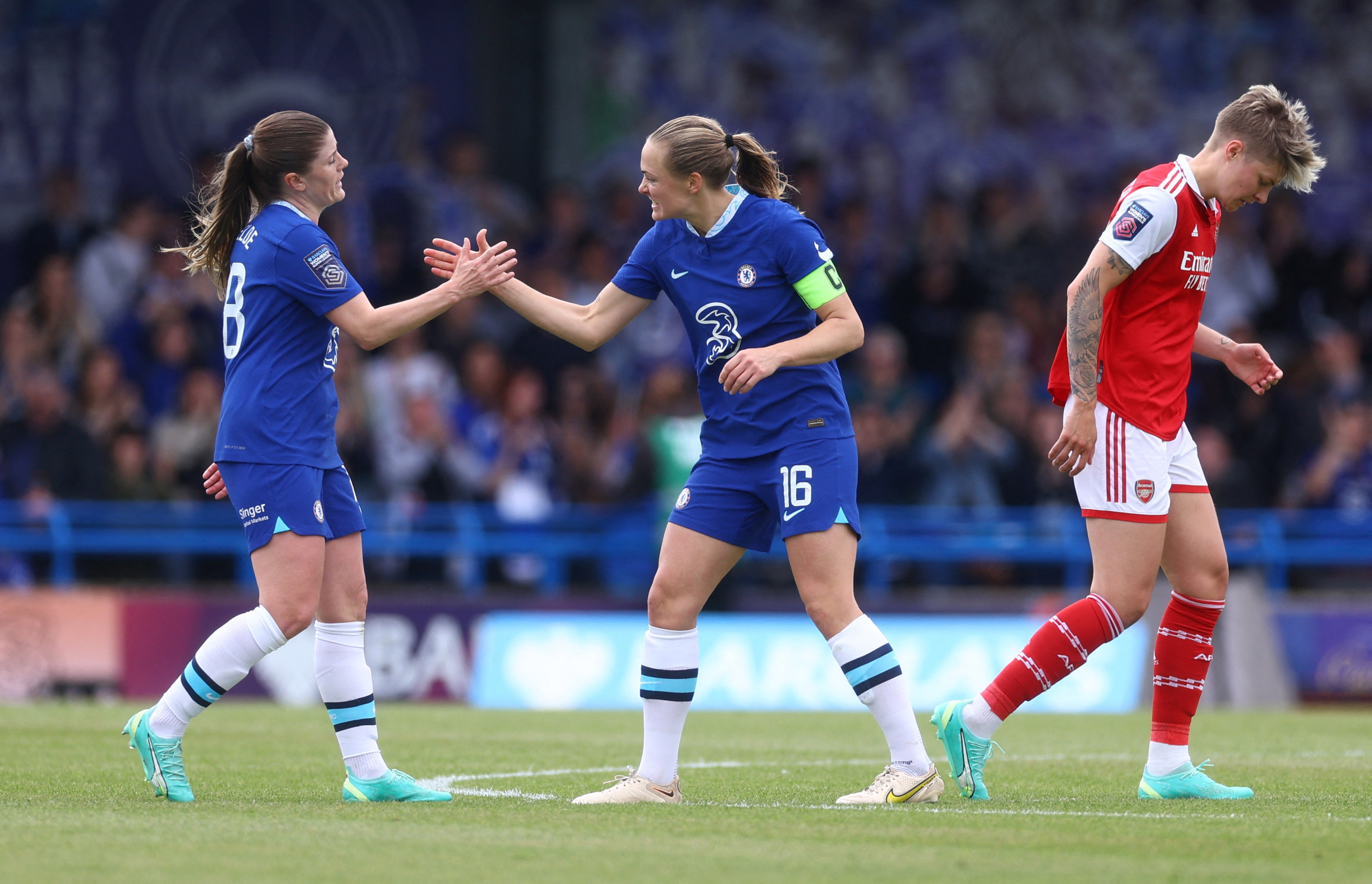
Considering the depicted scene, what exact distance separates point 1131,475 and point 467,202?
42.5ft

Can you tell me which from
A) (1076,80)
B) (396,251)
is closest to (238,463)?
(396,251)

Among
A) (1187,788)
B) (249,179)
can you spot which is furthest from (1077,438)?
(249,179)

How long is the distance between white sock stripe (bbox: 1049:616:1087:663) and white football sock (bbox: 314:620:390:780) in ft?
7.93

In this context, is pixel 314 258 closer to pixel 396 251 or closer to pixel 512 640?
pixel 512 640

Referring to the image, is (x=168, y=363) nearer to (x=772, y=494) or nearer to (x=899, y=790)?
(x=772, y=494)

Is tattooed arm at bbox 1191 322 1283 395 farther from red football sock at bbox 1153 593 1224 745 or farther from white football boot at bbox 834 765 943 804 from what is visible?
white football boot at bbox 834 765 943 804

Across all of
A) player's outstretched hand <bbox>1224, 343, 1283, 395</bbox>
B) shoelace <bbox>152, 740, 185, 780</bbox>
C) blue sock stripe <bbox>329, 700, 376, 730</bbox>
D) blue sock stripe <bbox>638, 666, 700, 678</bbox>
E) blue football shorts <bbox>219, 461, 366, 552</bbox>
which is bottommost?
shoelace <bbox>152, 740, 185, 780</bbox>

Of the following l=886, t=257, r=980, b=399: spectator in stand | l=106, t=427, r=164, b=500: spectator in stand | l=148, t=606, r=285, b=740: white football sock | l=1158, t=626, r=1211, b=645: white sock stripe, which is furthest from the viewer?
l=886, t=257, r=980, b=399: spectator in stand

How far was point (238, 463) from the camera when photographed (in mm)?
6188

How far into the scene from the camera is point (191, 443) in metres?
15.4

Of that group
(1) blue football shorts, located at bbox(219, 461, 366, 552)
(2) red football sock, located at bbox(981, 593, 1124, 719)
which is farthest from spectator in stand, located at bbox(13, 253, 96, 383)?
(2) red football sock, located at bbox(981, 593, 1124, 719)

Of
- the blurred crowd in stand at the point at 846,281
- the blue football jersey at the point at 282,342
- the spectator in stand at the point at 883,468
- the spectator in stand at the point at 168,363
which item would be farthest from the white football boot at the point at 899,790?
the spectator in stand at the point at 168,363

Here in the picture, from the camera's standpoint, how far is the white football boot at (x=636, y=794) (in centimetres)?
625

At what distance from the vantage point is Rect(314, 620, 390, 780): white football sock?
20.7ft
